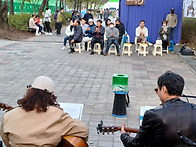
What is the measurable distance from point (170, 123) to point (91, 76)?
272 inches

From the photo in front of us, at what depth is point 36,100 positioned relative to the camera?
2.78m

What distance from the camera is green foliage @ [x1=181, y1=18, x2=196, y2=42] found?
56.0 ft

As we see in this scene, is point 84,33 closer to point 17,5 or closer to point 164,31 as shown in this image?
point 164,31

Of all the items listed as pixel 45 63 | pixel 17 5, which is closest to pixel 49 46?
pixel 45 63

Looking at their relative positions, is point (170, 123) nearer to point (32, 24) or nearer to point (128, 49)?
point (128, 49)

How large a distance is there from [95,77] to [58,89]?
1683mm

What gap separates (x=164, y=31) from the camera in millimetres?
13492

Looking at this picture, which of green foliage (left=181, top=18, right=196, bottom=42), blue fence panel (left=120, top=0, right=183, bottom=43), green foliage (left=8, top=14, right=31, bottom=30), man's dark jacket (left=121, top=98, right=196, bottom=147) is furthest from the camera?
green foliage (left=8, top=14, right=31, bottom=30)

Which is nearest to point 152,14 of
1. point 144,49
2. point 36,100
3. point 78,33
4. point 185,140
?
point 144,49

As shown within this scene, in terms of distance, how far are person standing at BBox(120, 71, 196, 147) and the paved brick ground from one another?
2.36 meters

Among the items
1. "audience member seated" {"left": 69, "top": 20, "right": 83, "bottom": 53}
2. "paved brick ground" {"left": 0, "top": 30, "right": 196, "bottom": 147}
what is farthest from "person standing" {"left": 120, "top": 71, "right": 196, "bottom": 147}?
"audience member seated" {"left": 69, "top": 20, "right": 83, "bottom": 53}

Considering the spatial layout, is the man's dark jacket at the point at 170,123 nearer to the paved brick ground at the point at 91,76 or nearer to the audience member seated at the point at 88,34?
the paved brick ground at the point at 91,76

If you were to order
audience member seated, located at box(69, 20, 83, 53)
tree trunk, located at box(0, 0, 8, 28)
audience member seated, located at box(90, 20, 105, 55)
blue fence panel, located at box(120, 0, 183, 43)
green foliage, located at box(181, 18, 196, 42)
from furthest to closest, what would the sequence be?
tree trunk, located at box(0, 0, 8, 28) < green foliage, located at box(181, 18, 196, 42) < blue fence panel, located at box(120, 0, 183, 43) < audience member seated, located at box(69, 20, 83, 53) < audience member seated, located at box(90, 20, 105, 55)

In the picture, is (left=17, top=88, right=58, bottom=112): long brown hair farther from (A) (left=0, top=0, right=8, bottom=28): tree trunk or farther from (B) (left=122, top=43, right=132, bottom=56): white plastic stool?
(A) (left=0, top=0, right=8, bottom=28): tree trunk
